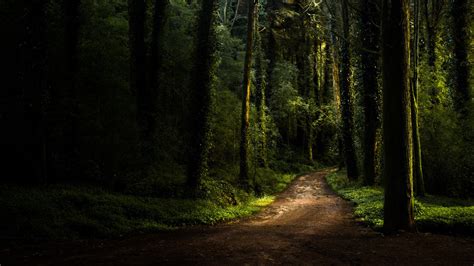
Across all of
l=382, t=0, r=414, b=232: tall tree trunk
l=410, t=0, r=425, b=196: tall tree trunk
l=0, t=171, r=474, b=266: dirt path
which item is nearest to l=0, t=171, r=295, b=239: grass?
l=0, t=171, r=474, b=266: dirt path

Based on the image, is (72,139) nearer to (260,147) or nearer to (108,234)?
(108,234)

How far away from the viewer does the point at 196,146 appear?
1498 centimetres

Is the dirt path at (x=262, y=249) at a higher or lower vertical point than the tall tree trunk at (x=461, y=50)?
lower

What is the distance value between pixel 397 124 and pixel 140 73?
12.6 m

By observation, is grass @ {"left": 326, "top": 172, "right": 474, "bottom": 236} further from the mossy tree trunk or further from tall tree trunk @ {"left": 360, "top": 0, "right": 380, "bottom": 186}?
the mossy tree trunk

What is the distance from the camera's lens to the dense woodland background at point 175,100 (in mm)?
12039

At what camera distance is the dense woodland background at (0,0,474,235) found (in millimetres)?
12039

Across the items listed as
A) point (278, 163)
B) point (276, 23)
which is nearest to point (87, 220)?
point (278, 163)

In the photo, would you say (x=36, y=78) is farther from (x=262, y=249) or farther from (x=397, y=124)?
(x=397, y=124)

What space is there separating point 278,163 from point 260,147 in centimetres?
672

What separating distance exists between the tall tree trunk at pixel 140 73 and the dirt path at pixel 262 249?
7.90 m

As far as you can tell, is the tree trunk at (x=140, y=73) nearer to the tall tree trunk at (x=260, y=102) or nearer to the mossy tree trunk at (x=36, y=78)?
the mossy tree trunk at (x=36, y=78)

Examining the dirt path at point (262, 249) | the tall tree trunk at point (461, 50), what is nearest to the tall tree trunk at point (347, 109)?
the tall tree trunk at point (461, 50)

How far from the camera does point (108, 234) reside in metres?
9.04
